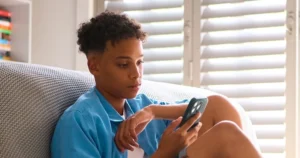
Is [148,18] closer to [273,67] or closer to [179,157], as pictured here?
[273,67]

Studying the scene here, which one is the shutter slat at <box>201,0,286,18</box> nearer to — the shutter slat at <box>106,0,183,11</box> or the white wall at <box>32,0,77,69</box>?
the shutter slat at <box>106,0,183,11</box>

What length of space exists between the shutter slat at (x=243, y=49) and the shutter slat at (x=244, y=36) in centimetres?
3

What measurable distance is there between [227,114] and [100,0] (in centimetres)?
163

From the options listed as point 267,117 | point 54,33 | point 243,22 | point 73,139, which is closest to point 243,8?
point 243,22

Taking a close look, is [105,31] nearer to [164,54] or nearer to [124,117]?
[124,117]

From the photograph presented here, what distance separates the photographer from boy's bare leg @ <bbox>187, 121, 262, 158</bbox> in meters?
1.18

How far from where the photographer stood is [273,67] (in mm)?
2352

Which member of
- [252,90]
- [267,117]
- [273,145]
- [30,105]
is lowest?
[273,145]

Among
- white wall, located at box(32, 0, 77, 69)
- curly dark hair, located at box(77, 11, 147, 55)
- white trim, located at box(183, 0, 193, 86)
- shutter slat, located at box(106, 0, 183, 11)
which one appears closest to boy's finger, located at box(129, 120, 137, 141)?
curly dark hair, located at box(77, 11, 147, 55)

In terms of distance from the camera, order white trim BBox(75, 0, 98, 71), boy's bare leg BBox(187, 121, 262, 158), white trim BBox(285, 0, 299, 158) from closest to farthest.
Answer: boy's bare leg BBox(187, 121, 262, 158) < white trim BBox(285, 0, 299, 158) < white trim BBox(75, 0, 98, 71)

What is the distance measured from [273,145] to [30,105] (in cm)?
153

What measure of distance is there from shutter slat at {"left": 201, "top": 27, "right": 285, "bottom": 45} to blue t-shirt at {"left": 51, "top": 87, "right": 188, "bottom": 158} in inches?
47.7

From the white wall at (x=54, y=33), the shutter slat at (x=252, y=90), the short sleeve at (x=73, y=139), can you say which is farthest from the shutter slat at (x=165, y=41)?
the short sleeve at (x=73, y=139)

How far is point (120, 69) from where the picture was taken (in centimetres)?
129
